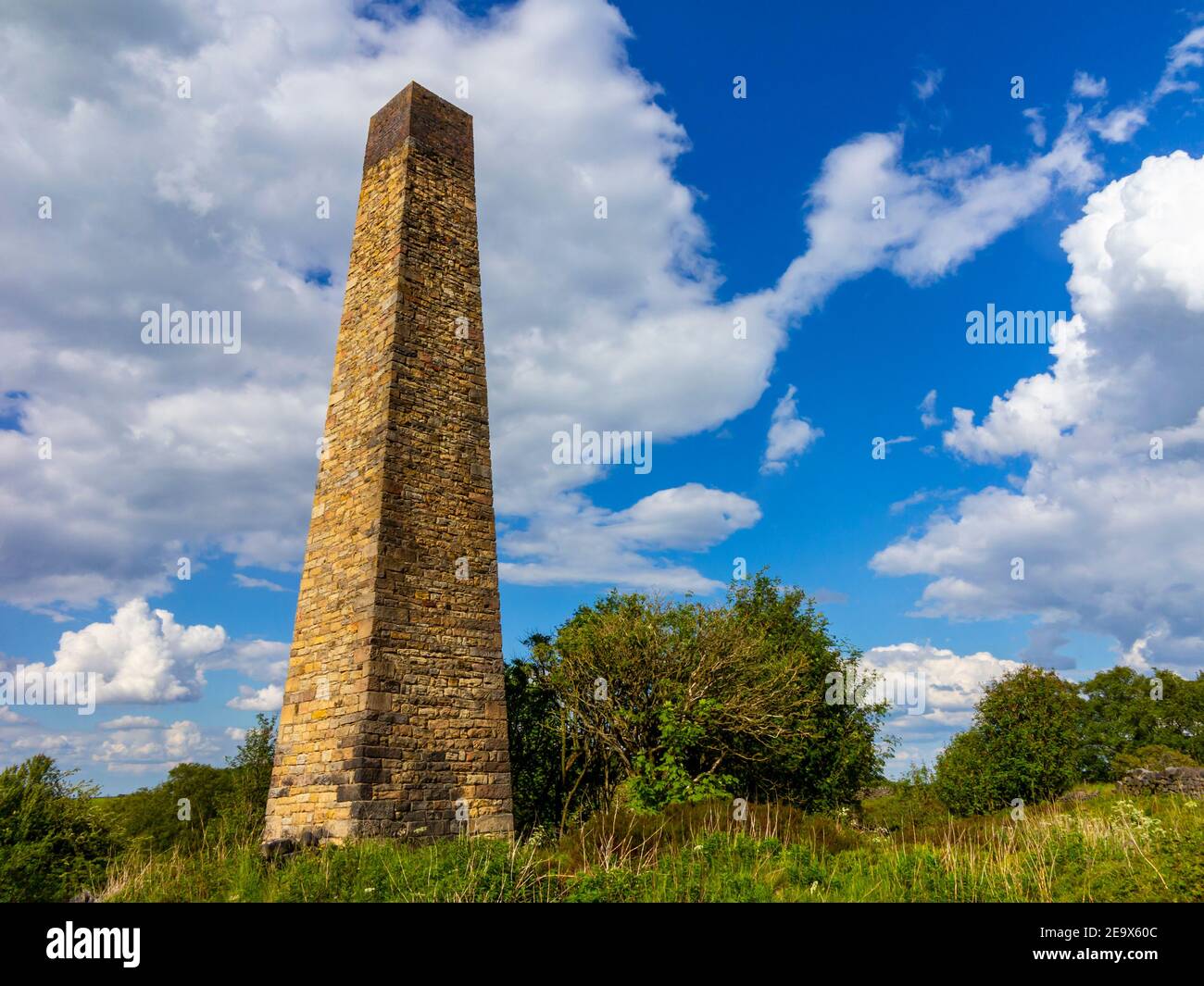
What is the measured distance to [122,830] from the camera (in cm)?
1117

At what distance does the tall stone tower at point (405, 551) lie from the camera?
12758 mm

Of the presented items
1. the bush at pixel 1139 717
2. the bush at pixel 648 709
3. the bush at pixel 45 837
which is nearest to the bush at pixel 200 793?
the bush at pixel 648 709

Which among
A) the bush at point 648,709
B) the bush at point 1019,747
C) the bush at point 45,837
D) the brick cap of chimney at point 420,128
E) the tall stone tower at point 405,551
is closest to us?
the bush at point 45,837

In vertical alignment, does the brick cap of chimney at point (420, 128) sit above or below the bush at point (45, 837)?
above

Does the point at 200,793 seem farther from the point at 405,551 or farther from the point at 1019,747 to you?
the point at 1019,747

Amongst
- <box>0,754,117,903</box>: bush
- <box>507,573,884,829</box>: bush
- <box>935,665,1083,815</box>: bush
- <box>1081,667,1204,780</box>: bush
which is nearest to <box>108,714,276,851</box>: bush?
<box>507,573,884,829</box>: bush

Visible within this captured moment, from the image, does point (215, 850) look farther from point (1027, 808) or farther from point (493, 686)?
point (1027, 808)

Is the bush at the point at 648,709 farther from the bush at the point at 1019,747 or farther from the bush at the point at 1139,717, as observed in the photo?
the bush at the point at 1139,717

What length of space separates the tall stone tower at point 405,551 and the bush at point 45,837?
3091 mm

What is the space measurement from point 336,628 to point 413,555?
6.12 feet

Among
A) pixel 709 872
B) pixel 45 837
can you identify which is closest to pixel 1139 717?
pixel 709 872
